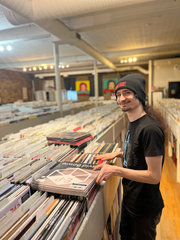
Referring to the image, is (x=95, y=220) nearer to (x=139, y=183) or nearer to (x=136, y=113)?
(x=139, y=183)

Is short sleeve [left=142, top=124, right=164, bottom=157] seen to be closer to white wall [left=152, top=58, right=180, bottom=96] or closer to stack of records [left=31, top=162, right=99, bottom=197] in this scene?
stack of records [left=31, top=162, right=99, bottom=197]

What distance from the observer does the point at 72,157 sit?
1355mm

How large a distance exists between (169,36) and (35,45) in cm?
436

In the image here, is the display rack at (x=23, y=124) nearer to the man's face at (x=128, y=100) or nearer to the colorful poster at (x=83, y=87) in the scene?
the man's face at (x=128, y=100)

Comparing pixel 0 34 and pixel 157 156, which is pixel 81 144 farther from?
pixel 0 34

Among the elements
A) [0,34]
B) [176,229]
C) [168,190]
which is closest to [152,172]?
[176,229]

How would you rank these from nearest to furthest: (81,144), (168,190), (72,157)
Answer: (72,157) < (81,144) < (168,190)

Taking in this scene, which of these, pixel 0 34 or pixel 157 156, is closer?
pixel 157 156

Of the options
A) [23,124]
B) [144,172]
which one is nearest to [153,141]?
[144,172]

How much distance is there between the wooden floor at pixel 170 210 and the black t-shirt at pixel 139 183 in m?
1.00

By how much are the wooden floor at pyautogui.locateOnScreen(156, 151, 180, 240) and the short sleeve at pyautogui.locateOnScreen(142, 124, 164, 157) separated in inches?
55.7

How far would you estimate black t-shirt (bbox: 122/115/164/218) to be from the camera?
1.06 m

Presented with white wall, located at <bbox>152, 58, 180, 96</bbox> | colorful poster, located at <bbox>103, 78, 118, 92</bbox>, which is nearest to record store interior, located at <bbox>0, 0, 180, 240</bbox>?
white wall, located at <bbox>152, 58, 180, 96</bbox>

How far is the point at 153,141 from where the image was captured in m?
0.98
